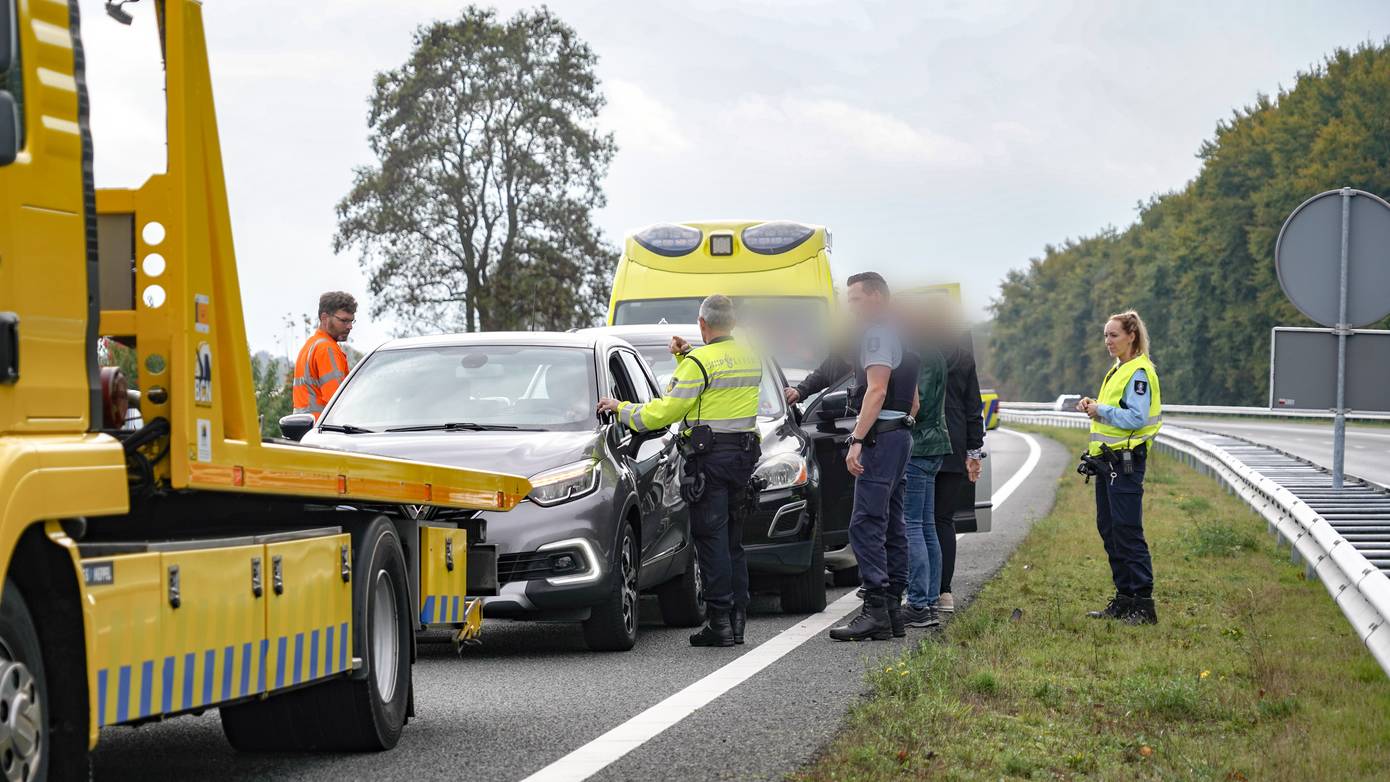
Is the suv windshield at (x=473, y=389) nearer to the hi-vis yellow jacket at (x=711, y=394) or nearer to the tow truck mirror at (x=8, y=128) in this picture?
the hi-vis yellow jacket at (x=711, y=394)

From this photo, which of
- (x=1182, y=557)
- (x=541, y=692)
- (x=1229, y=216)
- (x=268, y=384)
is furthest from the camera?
(x=1229, y=216)

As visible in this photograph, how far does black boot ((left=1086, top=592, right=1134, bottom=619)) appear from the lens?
1116 cm

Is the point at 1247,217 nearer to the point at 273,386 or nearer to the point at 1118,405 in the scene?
the point at 273,386

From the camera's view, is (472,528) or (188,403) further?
(472,528)

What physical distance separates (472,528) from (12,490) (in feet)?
13.9

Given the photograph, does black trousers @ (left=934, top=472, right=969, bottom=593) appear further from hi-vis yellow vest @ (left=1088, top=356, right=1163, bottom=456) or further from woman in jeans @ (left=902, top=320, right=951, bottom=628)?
hi-vis yellow vest @ (left=1088, top=356, right=1163, bottom=456)

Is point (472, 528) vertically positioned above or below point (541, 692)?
above

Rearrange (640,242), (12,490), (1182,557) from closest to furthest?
(12,490), (1182,557), (640,242)

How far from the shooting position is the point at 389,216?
182 feet

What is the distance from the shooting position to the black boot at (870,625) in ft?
34.9

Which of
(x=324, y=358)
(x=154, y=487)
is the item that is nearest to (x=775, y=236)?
(x=324, y=358)

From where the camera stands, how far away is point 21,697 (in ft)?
16.0

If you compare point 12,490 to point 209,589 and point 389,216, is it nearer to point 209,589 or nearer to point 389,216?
point 209,589

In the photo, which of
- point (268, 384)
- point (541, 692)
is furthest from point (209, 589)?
point (268, 384)
